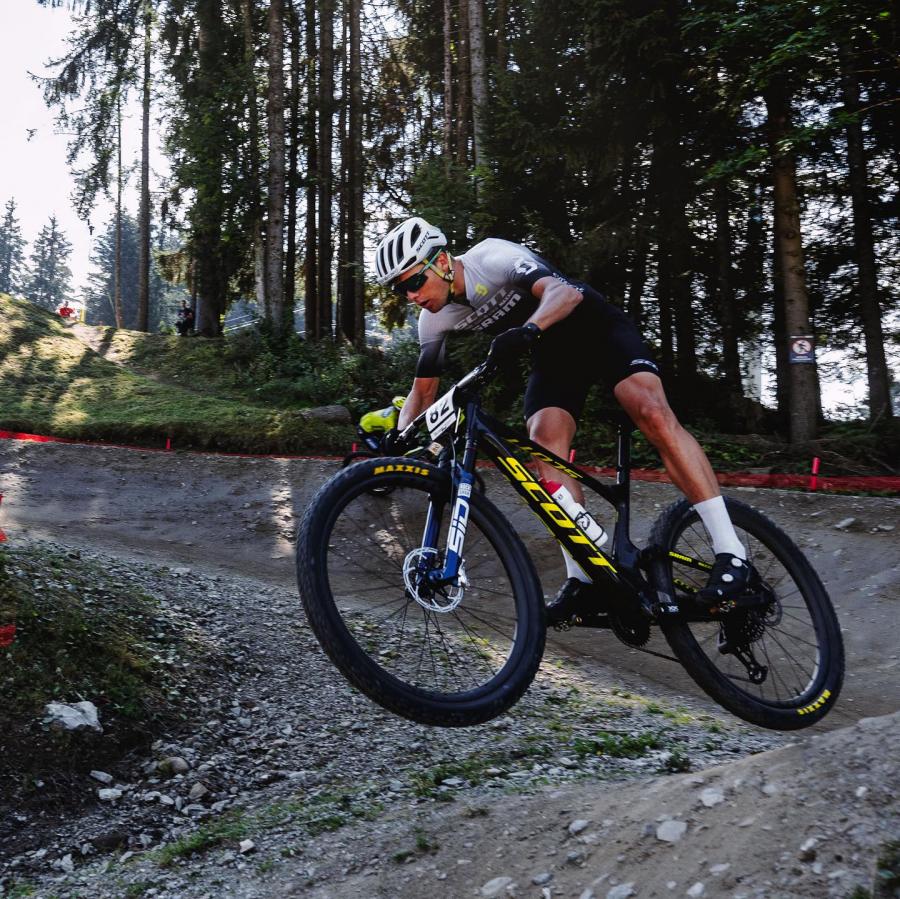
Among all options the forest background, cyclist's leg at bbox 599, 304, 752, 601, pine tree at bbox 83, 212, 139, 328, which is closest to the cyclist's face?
cyclist's leg at bbox 599, 304, 752, 601

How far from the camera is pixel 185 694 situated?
5613mm

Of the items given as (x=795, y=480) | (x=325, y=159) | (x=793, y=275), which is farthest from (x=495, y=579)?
(x=325, y=159)

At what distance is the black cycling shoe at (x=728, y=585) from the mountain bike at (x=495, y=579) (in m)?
0.02

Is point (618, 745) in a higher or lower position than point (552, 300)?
lower

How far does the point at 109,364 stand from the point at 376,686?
20.2m

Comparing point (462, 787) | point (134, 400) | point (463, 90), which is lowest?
point (462, 787)

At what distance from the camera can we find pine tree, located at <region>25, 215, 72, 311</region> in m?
87.0

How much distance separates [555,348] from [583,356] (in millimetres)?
162

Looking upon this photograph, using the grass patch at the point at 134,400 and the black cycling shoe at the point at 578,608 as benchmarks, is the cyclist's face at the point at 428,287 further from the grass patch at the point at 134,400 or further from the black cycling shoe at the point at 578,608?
the grass patch at the point at 134,400

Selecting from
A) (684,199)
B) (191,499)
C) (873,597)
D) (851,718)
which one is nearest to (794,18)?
(684,199)

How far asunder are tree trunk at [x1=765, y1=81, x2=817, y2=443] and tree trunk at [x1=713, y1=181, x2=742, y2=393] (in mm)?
2265

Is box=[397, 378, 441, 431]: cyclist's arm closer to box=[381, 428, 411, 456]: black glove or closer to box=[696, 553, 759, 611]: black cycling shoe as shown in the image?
box=[381, 428, 411, 456]: black glove

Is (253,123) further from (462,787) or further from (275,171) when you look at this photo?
(462,787)

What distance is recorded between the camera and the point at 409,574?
349 cm
